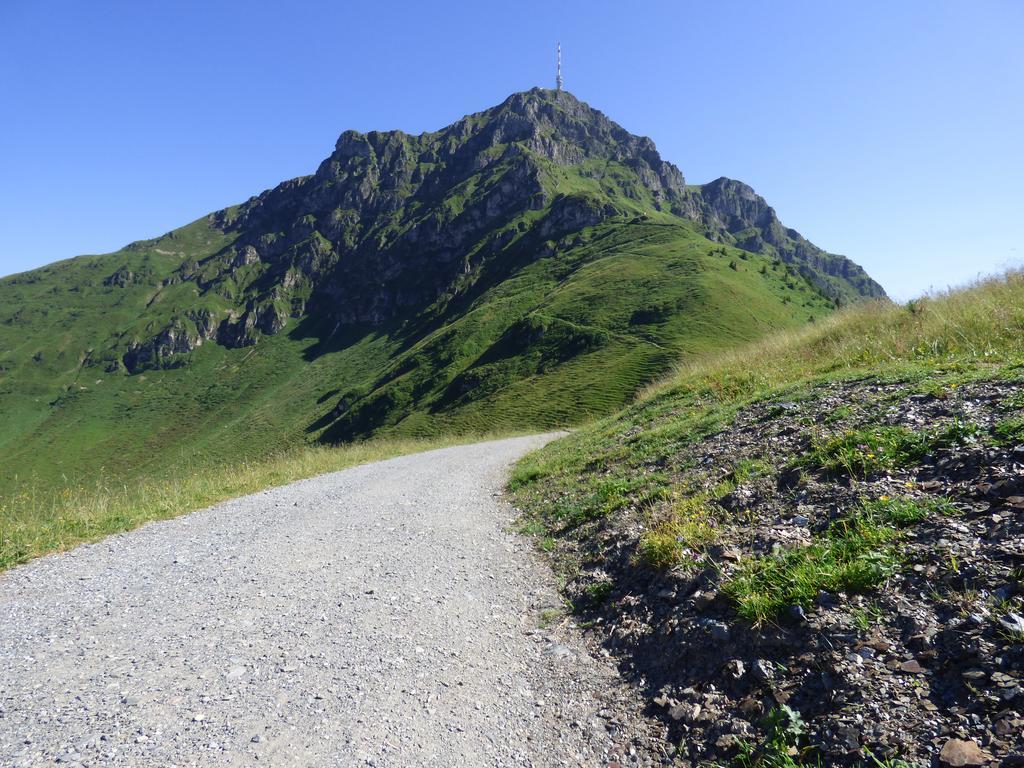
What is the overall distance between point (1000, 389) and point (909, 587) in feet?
16.0

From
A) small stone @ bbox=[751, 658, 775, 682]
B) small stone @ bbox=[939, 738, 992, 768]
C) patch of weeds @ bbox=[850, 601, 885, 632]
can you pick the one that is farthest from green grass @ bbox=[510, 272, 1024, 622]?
small stone @ bbox=[939, 738, 992, 768]

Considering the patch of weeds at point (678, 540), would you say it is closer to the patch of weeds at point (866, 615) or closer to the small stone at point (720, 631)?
the small stone at point (720, 631)

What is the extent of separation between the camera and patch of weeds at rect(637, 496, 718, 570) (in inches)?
235

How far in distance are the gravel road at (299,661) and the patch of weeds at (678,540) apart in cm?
146

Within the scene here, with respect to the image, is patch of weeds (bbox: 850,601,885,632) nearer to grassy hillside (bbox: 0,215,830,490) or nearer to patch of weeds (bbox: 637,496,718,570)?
patch of weeds (bbox: 637,496,718,570)

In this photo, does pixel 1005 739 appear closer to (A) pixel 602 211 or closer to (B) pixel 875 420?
(B) pixel 875 420

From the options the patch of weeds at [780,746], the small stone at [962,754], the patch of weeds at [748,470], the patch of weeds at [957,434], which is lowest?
the patch of weeds at [780,746]

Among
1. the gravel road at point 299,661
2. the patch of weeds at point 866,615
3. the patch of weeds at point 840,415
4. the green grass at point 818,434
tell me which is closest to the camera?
the gravel road at point 299,661

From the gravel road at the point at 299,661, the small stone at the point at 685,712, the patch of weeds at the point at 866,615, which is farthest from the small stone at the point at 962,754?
the gravel road at the point at 299,661

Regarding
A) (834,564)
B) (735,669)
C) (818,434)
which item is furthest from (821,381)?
(735,669)

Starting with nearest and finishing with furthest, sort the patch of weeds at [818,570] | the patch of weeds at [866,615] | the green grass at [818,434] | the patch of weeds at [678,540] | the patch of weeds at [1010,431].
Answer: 1. the patch of weeds at [866,615]
2. the patch of weeds at [818,570]
3. the green grass at [818,434]
4. the patch of weeds at [1010,431]
5. the patch of weeds at [678,540]

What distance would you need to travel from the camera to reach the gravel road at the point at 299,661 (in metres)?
3.80

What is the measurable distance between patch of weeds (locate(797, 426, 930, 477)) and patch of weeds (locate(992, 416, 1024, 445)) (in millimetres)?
659

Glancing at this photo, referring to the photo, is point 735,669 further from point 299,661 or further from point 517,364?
point 517,364
